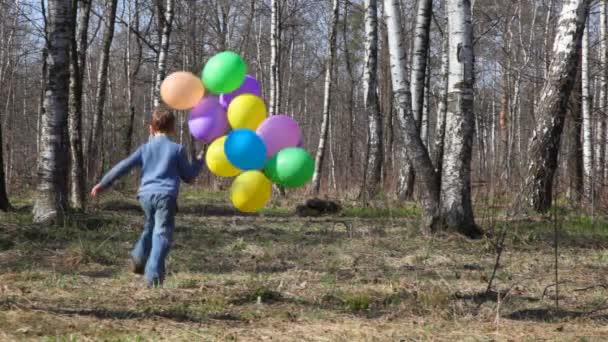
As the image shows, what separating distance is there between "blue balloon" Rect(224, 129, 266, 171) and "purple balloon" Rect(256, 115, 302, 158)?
187mm

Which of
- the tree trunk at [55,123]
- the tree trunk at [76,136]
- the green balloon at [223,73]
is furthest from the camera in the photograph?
the tree trunk at [76,136]

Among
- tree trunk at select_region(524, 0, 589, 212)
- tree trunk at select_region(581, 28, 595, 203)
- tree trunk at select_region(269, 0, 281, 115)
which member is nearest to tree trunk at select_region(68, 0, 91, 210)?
tree trunk at select_region(524, 0, 589, 212)

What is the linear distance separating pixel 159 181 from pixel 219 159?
48 cm

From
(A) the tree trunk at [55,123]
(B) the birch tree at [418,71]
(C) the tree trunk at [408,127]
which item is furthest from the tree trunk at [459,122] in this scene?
(A) the tree trunk at [55,123]

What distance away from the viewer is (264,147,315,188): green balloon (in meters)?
4.83

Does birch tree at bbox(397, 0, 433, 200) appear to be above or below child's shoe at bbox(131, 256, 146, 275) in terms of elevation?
above

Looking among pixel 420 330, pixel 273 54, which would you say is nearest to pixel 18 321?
pixel 420 330

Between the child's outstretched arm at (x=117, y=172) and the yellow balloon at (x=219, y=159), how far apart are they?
1.74 feet

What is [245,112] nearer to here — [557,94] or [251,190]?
[251,190]

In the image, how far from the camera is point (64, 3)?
8039mm

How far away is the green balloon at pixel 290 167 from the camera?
4828 millimetres

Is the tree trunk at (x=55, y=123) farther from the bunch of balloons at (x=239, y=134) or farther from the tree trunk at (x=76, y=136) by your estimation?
the bunch of balloons at (x=239, y=134)

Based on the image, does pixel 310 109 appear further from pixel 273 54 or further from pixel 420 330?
pixel 420 330

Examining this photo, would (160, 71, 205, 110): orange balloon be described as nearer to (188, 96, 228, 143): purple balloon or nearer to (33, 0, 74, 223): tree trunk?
(188, 96, 228, 143): purple balloon
